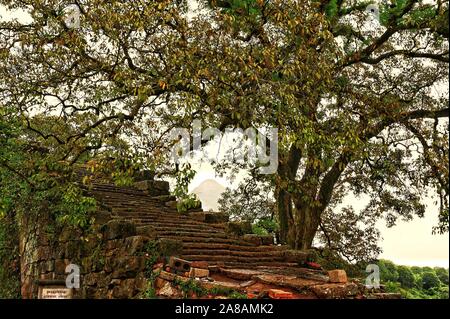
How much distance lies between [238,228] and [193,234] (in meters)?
1.78

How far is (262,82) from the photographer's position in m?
10.7

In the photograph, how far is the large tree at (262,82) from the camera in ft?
34.4

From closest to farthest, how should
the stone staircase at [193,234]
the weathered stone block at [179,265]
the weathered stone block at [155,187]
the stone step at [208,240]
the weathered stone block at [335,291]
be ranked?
the weathered stone block at [335,291], the weathered stone block at [179,265], the stone staircase at [193,234], the stone step at [208,240], the weathered stone block at [155,187]

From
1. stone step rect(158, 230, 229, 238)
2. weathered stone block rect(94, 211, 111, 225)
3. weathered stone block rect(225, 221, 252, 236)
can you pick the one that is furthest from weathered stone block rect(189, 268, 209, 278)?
weathered stone block rect(225, 221, 252, 236)

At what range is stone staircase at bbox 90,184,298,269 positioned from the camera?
11516 millimetres

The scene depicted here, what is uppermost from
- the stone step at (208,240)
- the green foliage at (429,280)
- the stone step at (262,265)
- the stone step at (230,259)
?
the stone step at (208,240)

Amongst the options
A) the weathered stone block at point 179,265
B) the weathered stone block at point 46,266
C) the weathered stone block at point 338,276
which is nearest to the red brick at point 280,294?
the weathered stone block at point 338,276

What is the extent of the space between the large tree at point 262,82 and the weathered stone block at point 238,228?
5.09 feet

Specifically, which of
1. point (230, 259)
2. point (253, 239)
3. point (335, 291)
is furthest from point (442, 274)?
point (335, 291)

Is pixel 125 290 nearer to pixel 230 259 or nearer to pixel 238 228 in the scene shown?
pixel 230 259

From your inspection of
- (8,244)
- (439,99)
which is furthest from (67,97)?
(439,99)

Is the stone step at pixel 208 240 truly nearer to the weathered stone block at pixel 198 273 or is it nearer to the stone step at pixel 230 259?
the stone step at pixel 230 259

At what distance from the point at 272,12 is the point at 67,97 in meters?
6.20
